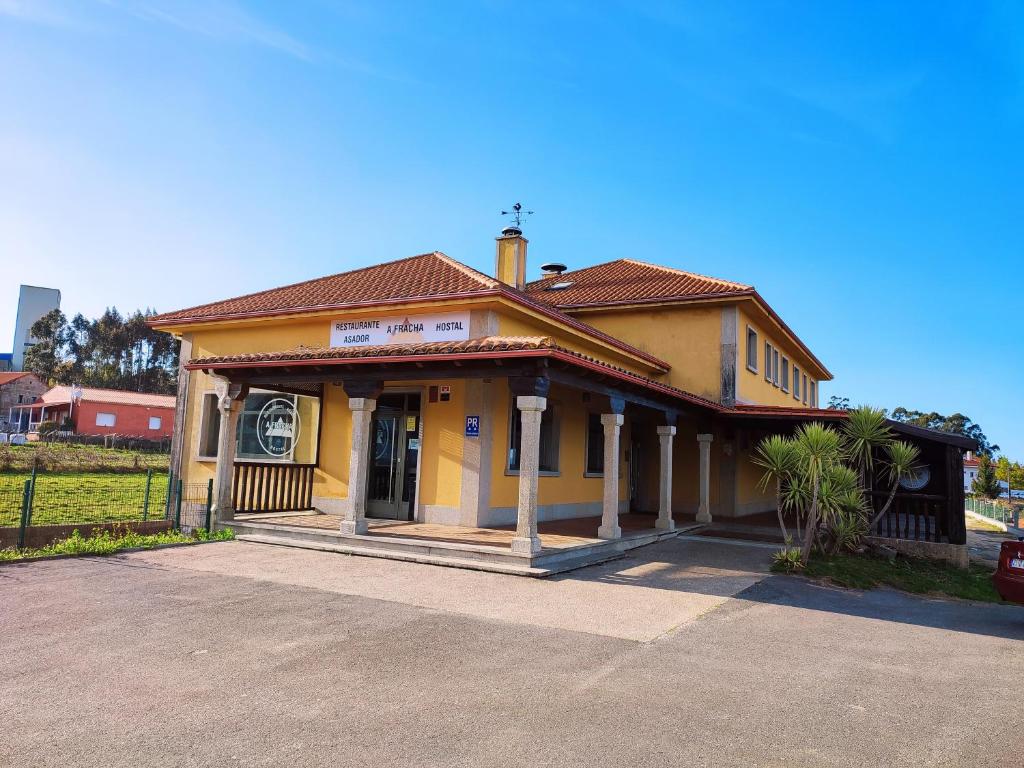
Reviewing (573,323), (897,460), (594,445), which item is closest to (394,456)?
(573,323)

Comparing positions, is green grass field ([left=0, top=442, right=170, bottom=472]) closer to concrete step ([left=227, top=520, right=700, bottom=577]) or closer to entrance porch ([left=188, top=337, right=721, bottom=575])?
entrance porch ([left=188, top=337, right=721, bottom=575])

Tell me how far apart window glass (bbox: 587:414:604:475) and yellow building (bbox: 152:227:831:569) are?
0.15 feet

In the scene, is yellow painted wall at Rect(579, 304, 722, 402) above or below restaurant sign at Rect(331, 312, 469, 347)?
above

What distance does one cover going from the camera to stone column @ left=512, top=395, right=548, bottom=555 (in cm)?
916

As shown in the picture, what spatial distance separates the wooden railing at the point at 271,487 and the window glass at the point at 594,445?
231 inches

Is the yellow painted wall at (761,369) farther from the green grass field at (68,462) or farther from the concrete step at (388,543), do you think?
the green grass field at (68,462)

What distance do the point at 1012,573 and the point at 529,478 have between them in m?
5.40

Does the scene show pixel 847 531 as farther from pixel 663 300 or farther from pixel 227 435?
pixel 227 435

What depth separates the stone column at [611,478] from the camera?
35.7 ft

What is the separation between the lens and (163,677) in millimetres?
4609

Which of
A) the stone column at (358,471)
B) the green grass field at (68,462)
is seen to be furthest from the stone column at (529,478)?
the green grass field at (68,462)

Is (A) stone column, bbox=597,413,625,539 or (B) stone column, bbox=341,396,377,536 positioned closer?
(B) stone column, bbox=341,396,377,536

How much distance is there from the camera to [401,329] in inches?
505

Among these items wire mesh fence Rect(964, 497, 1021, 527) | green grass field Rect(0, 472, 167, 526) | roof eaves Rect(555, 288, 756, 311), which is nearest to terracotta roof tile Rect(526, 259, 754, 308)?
roof eaves Rect(555, 288, 756, 311)
